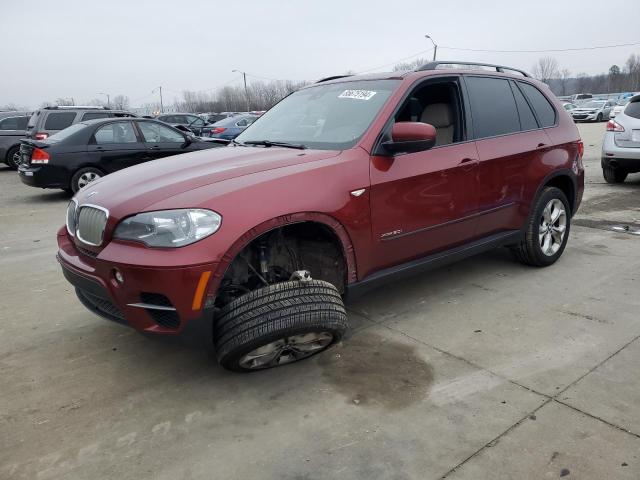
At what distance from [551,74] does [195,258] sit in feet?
387

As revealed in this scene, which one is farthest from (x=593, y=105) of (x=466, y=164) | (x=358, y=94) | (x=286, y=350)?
(x=286, y=350)

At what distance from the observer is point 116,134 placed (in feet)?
31.6

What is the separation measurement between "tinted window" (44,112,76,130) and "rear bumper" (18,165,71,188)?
12.6ft

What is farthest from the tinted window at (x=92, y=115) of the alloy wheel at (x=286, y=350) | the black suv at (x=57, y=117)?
the alloy wheel at (x=286, y=350)

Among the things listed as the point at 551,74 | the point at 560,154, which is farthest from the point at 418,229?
the point at 551,74

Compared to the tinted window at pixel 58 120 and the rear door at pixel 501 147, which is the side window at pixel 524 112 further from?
the tinted window at pixel 58 120

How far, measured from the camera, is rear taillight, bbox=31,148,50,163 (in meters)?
9.09

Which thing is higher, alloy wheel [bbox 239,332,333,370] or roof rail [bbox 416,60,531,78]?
roof rail [bbox 416,60,531,78]

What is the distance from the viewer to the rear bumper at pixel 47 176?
9.09m

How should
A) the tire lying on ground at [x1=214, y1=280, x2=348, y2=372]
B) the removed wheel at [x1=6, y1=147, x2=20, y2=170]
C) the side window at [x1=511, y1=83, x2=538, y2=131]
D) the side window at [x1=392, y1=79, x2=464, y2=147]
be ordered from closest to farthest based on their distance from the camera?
the tire lying on ground at [x1=214, y1=280, x2=348, y2=372], the side window at [x1=392, y1=79, x2=464, y2=147], the side window at [x1=511, y1=83, x2=538, y2=131], the removed wheel at [x1=6, y1=147, x2=20, y2=170]

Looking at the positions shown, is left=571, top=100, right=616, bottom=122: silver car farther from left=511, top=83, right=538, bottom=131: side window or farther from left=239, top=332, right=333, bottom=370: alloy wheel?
left=239, top=332, right=333, bottom=370: alloy wheel

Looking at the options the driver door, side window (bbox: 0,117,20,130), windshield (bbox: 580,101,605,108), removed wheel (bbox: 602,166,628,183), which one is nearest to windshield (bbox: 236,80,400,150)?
the driver door

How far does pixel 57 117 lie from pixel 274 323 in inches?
484

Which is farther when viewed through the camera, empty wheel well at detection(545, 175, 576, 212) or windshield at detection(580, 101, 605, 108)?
windshield at detection(580, 101, 605, 108)
